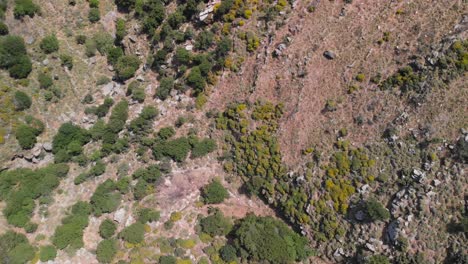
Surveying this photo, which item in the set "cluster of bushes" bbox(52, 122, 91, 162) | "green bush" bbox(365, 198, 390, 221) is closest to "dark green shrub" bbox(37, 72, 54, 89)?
"cluster of bushes" bbox(52, 122, 91, 162)

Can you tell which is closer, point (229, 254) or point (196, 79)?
point (229, 254)

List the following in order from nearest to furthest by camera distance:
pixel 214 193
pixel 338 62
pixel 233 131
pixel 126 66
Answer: pixel 338 62, pixel 214 193, pixel 233 131, pixel 126 66

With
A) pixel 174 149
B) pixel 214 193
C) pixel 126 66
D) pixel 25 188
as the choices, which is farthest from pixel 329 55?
pixel 25 188

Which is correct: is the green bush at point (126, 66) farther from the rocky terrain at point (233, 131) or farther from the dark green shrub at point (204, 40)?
the dark green shrub at point (204, 40)

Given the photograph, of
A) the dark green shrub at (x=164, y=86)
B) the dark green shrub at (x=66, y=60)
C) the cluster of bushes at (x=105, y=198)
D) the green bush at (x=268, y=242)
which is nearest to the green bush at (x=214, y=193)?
the green bush at (x=268, y=242)

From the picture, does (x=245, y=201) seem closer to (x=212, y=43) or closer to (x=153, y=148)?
(x=153, y=148)

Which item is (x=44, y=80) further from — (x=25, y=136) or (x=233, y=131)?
(x=233, y=131)

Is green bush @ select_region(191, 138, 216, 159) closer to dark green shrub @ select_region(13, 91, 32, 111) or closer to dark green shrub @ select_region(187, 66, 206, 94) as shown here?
dark green shrub @ select_region(187, 66, 206, 94)
